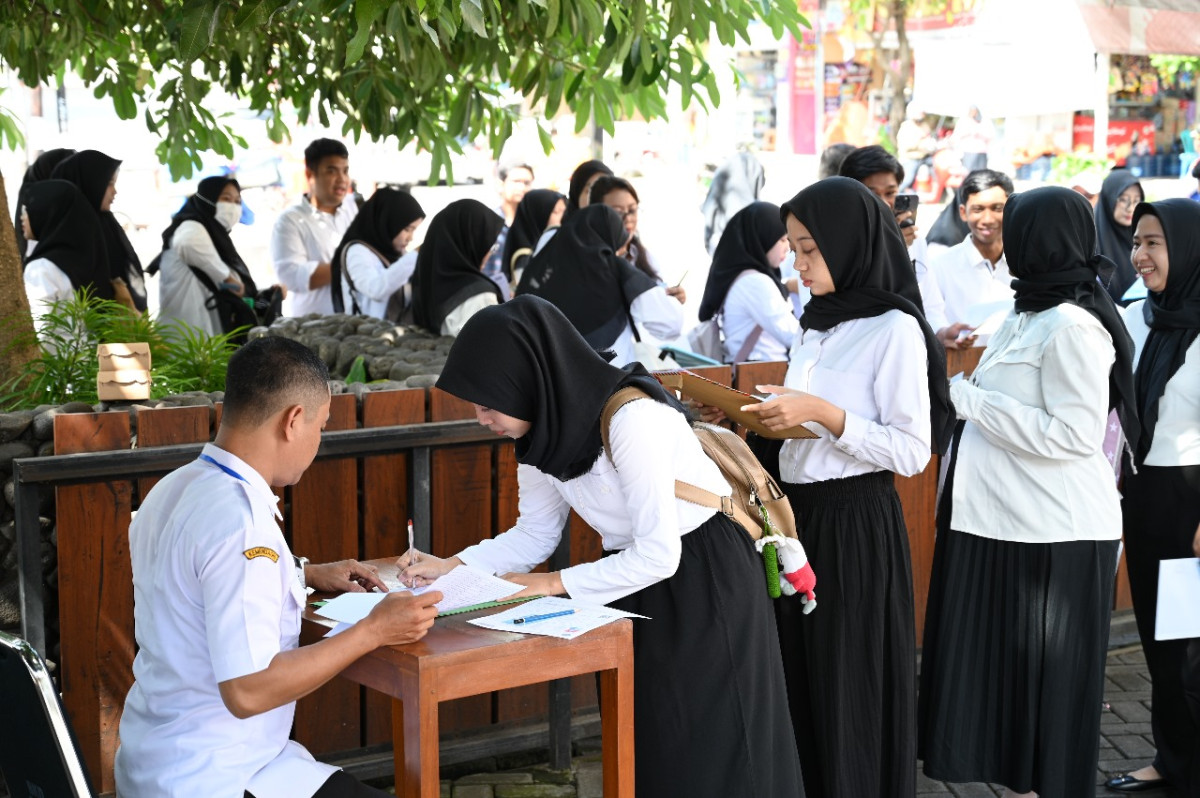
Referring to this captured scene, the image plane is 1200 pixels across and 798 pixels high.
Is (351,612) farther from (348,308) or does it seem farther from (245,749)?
(348,308)

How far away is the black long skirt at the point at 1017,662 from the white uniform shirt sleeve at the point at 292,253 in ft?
18.0

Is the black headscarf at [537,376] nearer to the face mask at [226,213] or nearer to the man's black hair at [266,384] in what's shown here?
the man's black hair at [266,384]

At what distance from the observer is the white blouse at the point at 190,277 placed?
7812 mm

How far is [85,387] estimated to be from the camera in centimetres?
505

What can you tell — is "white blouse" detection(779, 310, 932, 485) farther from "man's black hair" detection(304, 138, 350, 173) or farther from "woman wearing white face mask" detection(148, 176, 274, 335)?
"man's black hair" detection(304, 138, 350, 173)

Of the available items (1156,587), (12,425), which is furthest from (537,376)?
(1156,587)

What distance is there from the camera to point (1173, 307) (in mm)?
4500

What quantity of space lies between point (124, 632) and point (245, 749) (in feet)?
4.83

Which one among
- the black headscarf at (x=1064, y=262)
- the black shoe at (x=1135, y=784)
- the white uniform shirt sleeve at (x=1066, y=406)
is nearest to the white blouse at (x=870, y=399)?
the white uniform shirt sleeve at (x=1066, y=406)

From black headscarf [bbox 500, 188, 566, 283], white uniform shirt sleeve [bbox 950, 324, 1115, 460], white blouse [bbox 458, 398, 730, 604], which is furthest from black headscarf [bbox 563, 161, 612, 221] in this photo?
white blouse [bbox 458, 398, 730, 604]

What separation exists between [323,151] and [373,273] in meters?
1.19

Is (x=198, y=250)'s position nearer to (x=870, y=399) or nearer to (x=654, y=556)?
(x=870, y=399)

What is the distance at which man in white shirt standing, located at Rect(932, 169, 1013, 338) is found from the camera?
639 cm

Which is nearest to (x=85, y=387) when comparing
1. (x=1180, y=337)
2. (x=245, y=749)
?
(x=245, y=749)
